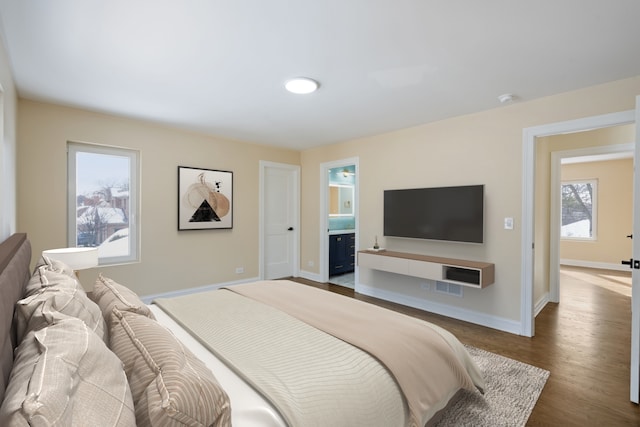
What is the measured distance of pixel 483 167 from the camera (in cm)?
346

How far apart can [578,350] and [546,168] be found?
244 cm

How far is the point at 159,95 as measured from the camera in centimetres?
302

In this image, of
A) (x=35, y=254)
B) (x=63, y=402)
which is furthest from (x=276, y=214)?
(x=63, y=402)

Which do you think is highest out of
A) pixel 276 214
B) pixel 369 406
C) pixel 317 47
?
pixel 317 47

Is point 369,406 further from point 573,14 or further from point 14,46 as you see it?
point 14,46

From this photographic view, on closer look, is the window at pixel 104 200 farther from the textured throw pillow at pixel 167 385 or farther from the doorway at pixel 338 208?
the textured throw pillow at pixel 167 385

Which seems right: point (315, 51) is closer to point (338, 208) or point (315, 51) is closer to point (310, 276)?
point (310, 276)

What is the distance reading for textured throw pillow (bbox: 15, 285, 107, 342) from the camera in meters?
1.01

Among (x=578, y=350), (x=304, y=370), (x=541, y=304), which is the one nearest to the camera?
(x=304, y=370)

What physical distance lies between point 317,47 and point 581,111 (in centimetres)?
255

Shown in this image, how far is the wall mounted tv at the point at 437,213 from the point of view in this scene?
3443 mm

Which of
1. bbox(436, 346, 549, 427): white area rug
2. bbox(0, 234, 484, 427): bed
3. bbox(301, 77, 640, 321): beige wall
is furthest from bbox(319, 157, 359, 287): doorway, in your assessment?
bbox(0, 234, 484, 427): bed

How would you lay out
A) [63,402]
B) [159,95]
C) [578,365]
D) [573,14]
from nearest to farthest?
[63,402]
[573,14]
[578,365]
[159,95]

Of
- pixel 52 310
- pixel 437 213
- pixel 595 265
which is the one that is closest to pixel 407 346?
pixel 52 310
